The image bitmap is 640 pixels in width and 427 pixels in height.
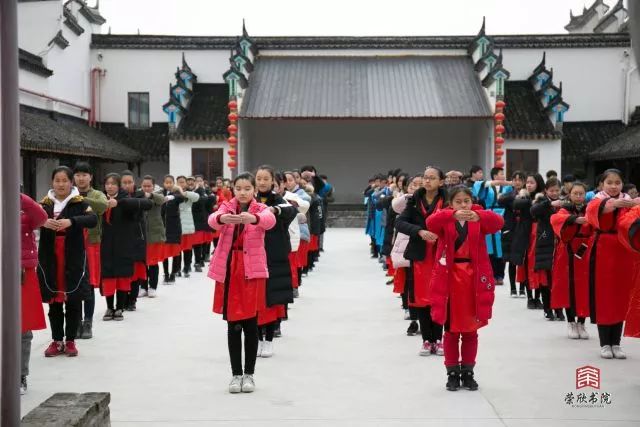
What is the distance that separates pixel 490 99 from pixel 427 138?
165 inches

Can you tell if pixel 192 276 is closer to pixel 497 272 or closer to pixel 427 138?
pixel 497 272

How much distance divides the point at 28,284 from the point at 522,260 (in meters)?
6.09

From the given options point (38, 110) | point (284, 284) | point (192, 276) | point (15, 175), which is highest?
point (38, 110)

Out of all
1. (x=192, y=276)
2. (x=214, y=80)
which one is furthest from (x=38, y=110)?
(x=192, y=276)

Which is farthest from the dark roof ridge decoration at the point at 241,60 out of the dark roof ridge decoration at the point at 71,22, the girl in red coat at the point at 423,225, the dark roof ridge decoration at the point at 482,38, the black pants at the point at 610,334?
the black pants at the point at 610,334

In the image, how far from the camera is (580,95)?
3058cm

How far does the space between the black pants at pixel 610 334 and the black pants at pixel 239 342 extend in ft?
10.2

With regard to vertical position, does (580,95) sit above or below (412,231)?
above

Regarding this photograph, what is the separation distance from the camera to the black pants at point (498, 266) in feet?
40.9

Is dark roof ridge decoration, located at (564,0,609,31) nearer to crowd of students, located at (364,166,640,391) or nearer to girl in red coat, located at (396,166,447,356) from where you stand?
crowd of students, located at (364,166,640,391)

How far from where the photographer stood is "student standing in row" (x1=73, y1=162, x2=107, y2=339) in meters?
7.84

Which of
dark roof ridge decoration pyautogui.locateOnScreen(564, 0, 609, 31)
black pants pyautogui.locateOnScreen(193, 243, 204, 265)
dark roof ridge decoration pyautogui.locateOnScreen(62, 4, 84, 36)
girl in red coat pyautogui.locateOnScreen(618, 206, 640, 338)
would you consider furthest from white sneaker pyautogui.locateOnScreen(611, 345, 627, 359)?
dark roof ridge decoration pyautogui.locateOnScreen(564, 0, 609, 31)

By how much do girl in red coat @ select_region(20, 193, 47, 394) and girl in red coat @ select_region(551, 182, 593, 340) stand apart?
459 cm

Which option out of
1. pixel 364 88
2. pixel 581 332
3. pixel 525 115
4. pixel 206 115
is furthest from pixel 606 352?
pixel 206 115
